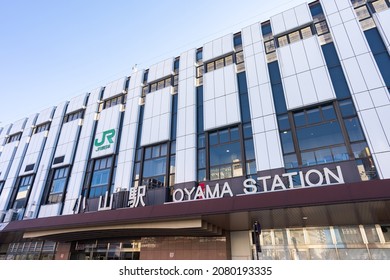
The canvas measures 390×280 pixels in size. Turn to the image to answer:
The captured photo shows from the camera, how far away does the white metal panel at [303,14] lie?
1833 centimetres

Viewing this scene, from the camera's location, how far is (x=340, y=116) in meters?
14.5

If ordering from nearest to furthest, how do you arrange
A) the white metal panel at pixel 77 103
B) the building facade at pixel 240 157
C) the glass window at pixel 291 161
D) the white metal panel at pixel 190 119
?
the building facade at pixel 240 157
the glass window at pixel 291 161
the white metal panel at pixel 190 119
the white metal panel at pixel 77 103

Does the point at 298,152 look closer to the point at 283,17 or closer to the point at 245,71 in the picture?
the point at 245,71

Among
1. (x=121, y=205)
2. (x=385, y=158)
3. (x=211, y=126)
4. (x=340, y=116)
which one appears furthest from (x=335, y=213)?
(x=121, y=205)

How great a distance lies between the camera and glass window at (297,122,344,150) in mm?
14367

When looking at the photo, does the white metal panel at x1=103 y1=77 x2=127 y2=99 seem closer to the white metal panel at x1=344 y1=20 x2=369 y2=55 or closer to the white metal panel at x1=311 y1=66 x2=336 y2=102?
the white metal panel at x1=311 y1=66 x2=336 y2=102

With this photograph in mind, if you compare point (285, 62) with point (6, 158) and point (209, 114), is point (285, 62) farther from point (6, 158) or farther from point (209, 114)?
point (6, 158)

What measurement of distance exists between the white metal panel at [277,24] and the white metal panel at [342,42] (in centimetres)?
383

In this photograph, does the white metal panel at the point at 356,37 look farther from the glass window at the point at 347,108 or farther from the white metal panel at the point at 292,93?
the white metal panel at the point at 292,93

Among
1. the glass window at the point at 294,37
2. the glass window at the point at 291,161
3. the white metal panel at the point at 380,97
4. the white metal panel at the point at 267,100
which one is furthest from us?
the glass window at the point at 294,37

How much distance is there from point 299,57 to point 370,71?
457cm

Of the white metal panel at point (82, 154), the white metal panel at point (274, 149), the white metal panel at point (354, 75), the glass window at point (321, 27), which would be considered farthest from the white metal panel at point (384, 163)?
the white metal panel at point (82, 154)

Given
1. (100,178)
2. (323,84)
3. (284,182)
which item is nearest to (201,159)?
(284,182)

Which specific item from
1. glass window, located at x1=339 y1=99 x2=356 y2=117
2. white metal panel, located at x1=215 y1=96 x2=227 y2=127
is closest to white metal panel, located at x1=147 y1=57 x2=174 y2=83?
white metal panel, located at x1=215 y1=96 x2=227 y2=127
